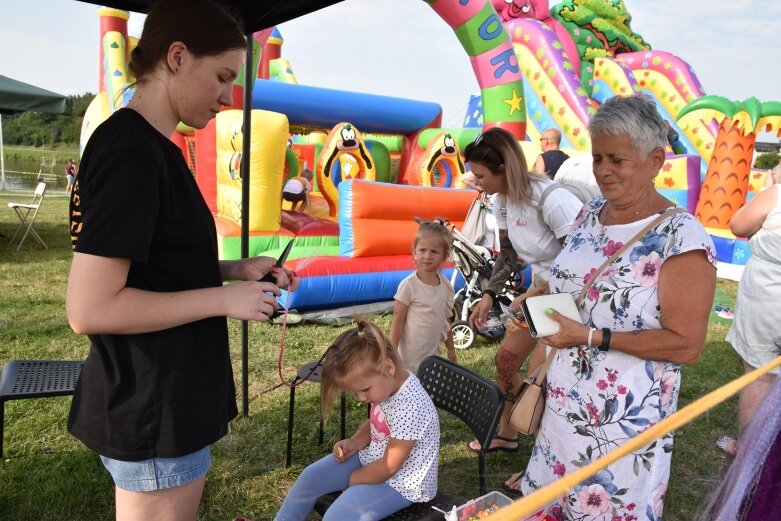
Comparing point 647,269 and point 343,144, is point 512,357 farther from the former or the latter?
point 343,144

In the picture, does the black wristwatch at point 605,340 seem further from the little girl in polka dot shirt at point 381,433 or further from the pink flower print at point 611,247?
the little girl in polka dot shirt at point 381,433

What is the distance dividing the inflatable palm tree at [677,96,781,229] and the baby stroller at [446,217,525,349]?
5417mm

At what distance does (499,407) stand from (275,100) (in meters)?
7.51

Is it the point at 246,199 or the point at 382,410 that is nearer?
the point at 382,410

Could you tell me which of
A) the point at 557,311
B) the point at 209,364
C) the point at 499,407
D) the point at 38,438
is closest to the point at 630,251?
the point at 557,311

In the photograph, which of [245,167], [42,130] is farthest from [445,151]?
[42,130]

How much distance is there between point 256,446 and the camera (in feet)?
9.55

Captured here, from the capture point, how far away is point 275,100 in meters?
8.41

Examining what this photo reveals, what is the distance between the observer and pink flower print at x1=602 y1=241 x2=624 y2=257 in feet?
5.05

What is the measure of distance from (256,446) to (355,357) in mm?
1515

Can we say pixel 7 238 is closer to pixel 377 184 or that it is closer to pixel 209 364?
pixel 377 184

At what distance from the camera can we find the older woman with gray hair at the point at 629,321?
140cm

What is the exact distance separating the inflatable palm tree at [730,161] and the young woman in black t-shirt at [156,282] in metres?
9.22

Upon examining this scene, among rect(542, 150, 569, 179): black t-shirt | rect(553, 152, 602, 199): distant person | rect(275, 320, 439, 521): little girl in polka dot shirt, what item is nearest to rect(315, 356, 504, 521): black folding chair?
rect(275, 320, 439, 521): little girl in polka dot shirt
